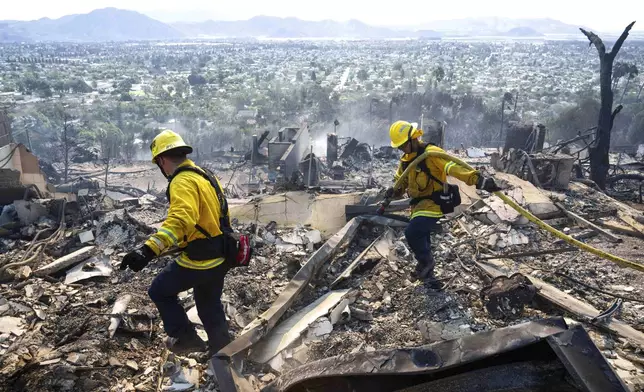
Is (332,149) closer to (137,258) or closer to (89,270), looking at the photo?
(89,270)

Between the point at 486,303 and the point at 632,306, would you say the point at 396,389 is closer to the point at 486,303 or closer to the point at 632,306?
the point at 486,303

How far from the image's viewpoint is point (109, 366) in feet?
10.00

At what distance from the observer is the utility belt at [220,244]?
3.00m

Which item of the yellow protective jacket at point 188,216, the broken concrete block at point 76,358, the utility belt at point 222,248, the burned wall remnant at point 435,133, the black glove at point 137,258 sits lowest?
the broken concrete block at point 76,358

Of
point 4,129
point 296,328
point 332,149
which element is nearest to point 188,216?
point 296,328

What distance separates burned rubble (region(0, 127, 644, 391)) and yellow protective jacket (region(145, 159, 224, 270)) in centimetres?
80

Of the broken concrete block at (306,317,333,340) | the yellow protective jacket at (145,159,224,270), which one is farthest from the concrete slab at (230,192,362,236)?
the yellow protective jacket at (145,159,224,270)

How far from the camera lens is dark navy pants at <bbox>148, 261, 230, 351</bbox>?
307 centimetres

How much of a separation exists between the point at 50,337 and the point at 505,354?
11.1 ft

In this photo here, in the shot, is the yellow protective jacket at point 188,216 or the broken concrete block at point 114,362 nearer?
the yellow protective jacket at point 188,216

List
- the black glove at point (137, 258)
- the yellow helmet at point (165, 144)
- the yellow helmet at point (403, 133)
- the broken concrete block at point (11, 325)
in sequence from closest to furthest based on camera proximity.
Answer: the black glove at point (137, 258) → the yellow helmet at point (165, 144) → the broken concrete block at point (11, 325) → the yellow helmet at point (403, 133)

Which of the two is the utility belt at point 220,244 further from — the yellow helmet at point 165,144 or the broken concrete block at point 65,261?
the broken concrete block at point 65,261

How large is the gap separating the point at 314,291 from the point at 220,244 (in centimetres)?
158

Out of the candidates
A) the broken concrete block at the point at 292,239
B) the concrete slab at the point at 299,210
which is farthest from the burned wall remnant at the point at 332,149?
the broken concrete block at the point at 292,239
